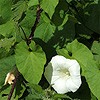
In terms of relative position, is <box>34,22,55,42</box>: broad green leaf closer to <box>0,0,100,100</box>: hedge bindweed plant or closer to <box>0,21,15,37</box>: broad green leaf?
<box>0,0,100,100</box>: hedge bindweed plant

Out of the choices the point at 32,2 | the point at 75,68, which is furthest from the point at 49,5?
the point at 75,68

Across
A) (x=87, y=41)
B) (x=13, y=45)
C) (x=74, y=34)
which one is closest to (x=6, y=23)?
(x=13, y=45)

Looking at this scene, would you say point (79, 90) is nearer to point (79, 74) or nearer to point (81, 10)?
point (79, 74)

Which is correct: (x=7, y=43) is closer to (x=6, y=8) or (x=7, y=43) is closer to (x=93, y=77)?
(x=6, y=8)

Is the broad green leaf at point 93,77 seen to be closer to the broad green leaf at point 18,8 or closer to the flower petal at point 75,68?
the flower petal at point 75,68

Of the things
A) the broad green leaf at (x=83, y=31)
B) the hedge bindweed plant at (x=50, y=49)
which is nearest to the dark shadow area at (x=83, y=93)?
the hedge bindweed plant at (x=50, y=49)

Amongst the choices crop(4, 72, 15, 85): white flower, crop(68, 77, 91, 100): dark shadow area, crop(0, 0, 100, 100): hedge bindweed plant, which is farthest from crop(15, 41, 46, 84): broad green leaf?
crop(68, 77, 91, 100): dark shadow area
